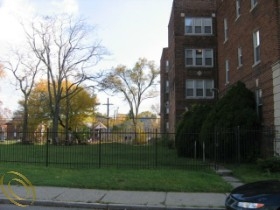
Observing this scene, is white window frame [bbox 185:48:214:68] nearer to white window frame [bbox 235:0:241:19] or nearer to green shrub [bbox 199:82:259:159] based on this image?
white window frame [bbox 235:0:241:19]

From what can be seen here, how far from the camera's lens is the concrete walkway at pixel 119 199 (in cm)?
1094

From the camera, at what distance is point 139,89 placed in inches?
3172

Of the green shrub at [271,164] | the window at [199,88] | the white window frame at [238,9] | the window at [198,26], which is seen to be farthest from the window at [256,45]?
the window at [198,26]

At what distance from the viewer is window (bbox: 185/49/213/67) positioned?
37438mm

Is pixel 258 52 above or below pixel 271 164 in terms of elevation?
above

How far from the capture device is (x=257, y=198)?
25.1ft

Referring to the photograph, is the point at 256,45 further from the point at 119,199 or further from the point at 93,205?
the point at 93,205

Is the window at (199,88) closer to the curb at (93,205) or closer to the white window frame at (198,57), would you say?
the white window frame at (198,57)

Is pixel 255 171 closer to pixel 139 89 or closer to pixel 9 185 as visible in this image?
pixel 9 185

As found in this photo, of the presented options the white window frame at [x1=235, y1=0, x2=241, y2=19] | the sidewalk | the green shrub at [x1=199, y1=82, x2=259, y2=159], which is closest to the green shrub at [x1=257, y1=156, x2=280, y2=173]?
the green shrub at [x1=199, y1=82, x2=259, y2=159]

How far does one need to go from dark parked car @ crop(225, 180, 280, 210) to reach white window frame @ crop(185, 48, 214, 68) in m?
29.4

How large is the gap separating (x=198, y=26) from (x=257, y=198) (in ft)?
103

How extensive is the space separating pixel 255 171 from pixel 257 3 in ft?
29.6

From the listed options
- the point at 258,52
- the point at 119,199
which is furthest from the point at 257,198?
the point at 258,52
